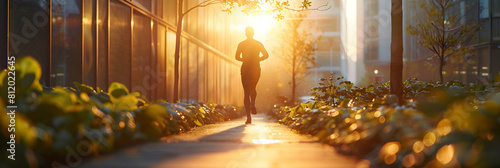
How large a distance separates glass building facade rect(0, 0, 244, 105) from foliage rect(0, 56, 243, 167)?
2888 millimetres

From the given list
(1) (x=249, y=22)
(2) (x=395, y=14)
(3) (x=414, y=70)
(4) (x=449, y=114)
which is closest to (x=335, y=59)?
(3) (x=414, y=70)

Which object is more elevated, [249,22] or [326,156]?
[249,22]

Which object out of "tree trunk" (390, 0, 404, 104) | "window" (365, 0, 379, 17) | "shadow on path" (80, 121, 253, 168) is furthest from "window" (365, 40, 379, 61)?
"shadow on path" (80, 121, 253, 168)

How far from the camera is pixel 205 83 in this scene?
18.5 meters

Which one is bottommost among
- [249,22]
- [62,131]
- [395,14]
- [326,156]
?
[326,156]

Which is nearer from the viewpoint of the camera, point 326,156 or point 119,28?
point 326,156

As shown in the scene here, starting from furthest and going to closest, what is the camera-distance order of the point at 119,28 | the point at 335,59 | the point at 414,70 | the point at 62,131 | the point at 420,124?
the point at 335,59
the point at 414,70
the point at 119,28
the point at 420,124
the point at 62,131

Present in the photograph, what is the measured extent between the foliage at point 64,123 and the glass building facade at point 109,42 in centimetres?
289

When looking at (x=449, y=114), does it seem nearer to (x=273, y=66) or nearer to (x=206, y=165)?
(x=206, y=165)

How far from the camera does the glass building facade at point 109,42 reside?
6.56 m

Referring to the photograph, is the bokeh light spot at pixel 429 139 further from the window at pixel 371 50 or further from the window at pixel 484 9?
the window at pixel 371 50

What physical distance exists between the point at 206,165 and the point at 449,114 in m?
1.44

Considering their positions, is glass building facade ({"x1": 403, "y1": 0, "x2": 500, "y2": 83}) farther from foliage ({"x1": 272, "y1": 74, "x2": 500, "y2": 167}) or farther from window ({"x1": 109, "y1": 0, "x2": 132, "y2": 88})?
foliage ({"x1": 272, "y1": 74, "x2": 500, "y2": 167})

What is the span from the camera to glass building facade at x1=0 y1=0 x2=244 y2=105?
21.5 feet
